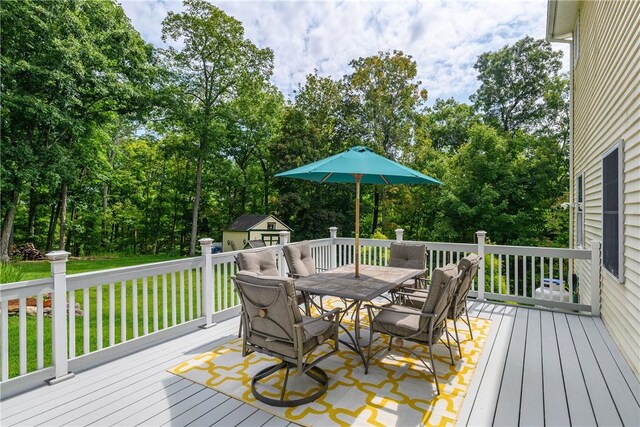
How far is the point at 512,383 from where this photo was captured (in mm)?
3000

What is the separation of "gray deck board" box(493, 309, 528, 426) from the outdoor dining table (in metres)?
1.18

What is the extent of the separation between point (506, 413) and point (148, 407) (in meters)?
2.79

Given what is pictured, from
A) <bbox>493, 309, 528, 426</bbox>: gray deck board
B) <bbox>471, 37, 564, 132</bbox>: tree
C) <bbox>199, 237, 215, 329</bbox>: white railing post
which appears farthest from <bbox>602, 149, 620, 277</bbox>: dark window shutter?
<bbox>471, 37, 564, 132</bbox>: tree

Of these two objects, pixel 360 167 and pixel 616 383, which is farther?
pixel 360 167

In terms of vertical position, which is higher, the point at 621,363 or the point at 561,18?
the point at 561,18

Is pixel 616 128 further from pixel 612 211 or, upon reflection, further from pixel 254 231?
pixel 254 231

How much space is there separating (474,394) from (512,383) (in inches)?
18.2

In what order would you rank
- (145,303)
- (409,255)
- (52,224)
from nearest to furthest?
(145,303)
(409,255)
(52,224)

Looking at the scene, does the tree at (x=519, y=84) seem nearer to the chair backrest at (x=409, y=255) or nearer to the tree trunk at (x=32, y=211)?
the chair backrest at (x=409, y=255)

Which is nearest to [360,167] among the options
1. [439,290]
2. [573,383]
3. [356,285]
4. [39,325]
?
[356,285]

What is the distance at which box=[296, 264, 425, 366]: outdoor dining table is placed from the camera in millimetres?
3410

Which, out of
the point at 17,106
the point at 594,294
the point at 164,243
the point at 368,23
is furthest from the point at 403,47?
the point at 164,243

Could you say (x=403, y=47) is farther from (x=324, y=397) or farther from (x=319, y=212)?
(x=324, y=397)

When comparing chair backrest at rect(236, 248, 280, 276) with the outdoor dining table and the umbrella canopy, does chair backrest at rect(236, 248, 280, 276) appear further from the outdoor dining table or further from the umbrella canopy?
the umbrella canopy
